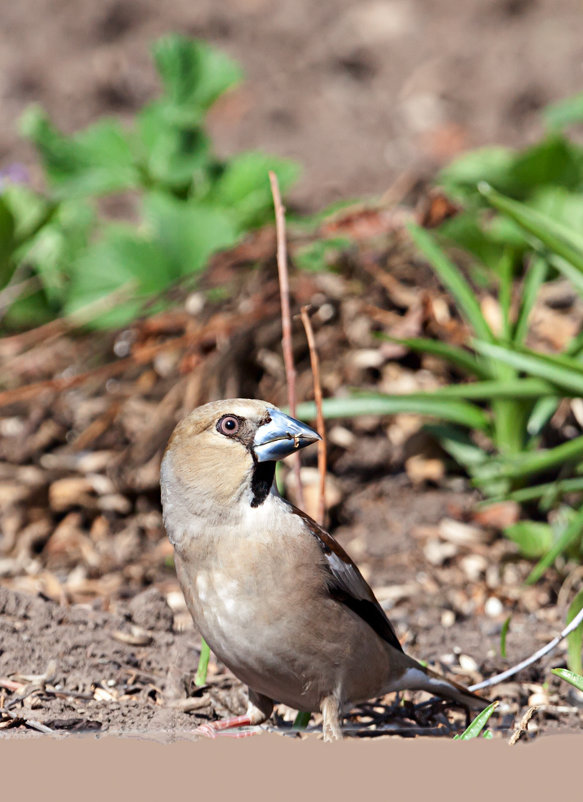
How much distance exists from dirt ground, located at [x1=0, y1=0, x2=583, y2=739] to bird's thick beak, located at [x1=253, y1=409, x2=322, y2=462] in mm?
847

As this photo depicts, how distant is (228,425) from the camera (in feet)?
10.3

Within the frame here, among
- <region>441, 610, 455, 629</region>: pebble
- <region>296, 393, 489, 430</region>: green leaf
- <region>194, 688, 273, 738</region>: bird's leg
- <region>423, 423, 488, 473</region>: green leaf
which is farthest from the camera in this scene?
<region>423, 423, 488, 473</region>: green leaf

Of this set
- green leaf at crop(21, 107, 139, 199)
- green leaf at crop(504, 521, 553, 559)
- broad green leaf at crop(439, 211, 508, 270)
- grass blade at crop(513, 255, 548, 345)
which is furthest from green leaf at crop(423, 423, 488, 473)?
green leaf at crop(21, 107, 139, 199)

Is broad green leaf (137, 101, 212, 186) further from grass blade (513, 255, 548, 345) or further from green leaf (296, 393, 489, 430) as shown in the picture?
grass blade (513, 255, 548, 345)

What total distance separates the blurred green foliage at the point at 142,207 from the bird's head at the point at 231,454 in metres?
2.80

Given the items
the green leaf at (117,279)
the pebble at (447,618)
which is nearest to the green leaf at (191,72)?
the green leaf at (117,279)

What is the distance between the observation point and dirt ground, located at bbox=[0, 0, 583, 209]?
847 centimetres

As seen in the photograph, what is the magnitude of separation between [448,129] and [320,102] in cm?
108

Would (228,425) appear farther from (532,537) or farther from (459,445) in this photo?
(459,445)

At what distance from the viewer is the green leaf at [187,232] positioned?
6035 millimetres

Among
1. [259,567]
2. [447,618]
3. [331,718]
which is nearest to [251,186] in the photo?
[447,618]

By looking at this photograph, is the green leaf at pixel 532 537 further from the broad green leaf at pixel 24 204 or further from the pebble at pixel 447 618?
the broad green leaf at pixel 24 204

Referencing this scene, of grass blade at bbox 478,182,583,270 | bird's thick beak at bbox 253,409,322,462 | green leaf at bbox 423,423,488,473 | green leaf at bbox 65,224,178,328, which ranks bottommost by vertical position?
green leaf at bbox 423,423,488,473

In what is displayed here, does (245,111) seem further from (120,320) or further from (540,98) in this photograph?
(120,320)
